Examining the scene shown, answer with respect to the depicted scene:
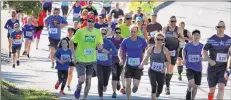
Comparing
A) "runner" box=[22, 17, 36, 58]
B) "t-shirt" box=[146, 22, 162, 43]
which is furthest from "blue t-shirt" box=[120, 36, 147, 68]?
"runner" box=[22, 17, 36, 58]

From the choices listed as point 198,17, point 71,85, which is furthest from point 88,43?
point 198,17

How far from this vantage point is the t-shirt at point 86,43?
16.7m

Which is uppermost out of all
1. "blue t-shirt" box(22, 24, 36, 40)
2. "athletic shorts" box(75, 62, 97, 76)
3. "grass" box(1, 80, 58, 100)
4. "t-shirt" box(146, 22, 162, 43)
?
"t-shirt" box(146, 22, 162, 43)

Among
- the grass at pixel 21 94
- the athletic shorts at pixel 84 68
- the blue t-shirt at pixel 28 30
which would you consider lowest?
the grass at pixel 21 94

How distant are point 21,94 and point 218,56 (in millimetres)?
4113

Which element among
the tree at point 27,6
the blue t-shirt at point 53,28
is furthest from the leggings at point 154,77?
the blue t-shirt at point 53,28

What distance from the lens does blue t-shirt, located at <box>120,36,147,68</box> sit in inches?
663

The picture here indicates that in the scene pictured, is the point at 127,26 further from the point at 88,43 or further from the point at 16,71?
the point at 16,71

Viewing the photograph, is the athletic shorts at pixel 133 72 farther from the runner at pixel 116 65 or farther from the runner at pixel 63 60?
the runner at pixel 63 60

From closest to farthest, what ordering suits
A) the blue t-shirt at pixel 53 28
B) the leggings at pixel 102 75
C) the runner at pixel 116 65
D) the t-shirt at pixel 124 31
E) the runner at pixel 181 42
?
the leggings at pixel 102 75 < the runner at pixel 116 65 < the t-shirt at pixel 124 31 < the runner at pixel 181 42 < the blue t-shirt at pixel 53 28

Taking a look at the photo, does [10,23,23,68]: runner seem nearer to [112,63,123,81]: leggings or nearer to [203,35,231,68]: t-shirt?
[112,63,123,81]: leggings

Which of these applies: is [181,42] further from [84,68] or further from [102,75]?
[84,68]

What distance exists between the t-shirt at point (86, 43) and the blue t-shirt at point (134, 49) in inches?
24.6

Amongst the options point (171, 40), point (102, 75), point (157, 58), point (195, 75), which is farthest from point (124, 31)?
point (157, 58)
